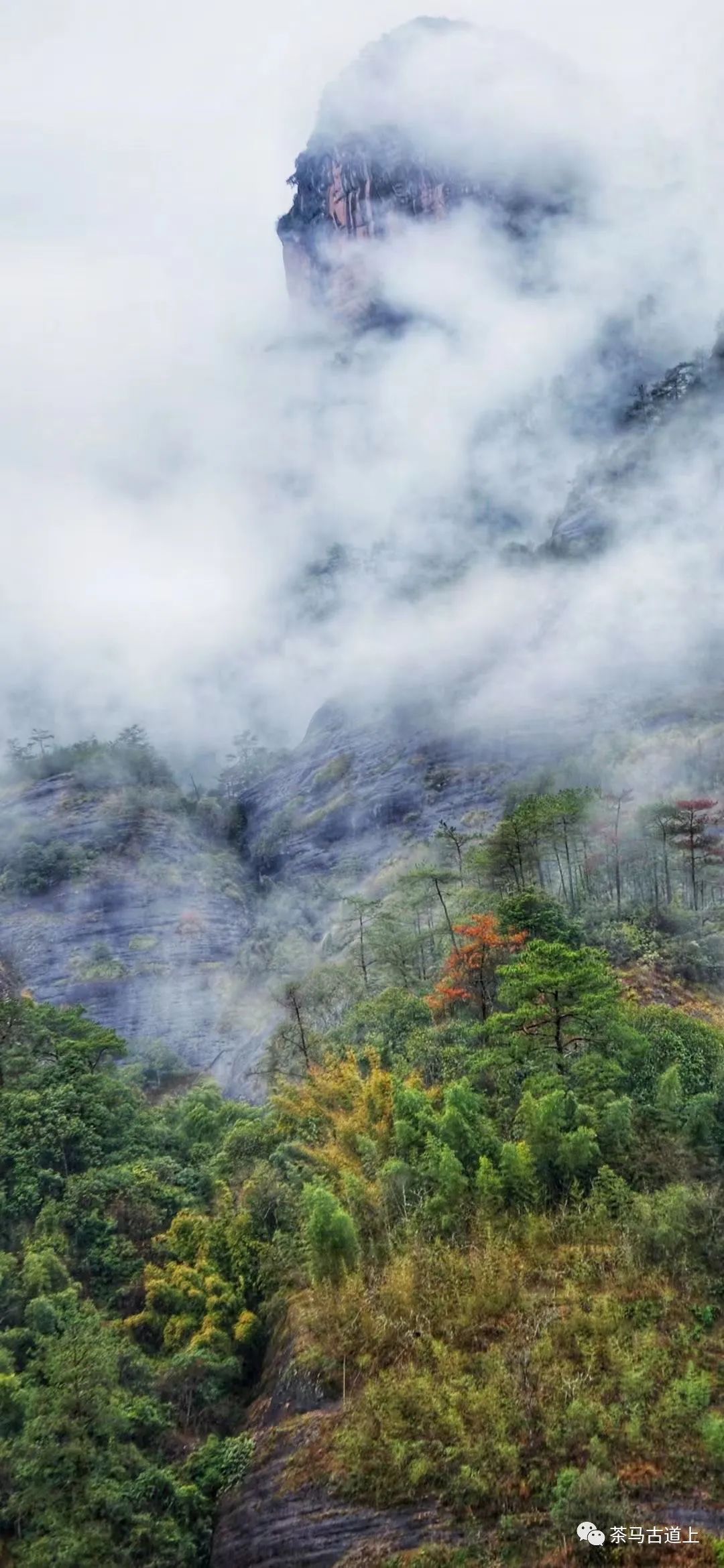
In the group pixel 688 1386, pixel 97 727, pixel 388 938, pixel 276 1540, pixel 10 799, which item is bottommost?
pixel 276 1540

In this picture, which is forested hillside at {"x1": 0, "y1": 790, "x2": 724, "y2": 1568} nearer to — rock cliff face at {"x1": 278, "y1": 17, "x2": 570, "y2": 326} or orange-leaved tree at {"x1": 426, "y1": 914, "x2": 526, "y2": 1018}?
orange-leaved tree at {"x1": 426, "y1": 914, "x2": 526, "y2": 1018}

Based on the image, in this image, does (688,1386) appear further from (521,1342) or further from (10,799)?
(10,799)

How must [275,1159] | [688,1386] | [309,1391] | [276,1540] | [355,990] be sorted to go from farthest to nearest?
[355,990] → [275,1159] → [309,1391] → [276,1540] → [688,1386]

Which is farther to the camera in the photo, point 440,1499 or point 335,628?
point 335,628

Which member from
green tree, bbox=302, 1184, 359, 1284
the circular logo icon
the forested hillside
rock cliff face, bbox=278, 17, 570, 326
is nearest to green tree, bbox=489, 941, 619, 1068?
the forested hillside

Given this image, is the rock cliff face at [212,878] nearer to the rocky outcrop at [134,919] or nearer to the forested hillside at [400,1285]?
the rocky outcrop at [134,919]

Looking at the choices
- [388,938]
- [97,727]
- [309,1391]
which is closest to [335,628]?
[97,727]

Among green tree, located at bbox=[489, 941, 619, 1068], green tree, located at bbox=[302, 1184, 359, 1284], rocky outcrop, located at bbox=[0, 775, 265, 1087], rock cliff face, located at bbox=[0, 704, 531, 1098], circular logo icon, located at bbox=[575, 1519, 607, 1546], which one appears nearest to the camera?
circular logo icon, located at bbox=[575, 1519, 607, 1546]
